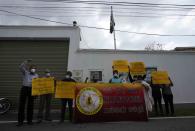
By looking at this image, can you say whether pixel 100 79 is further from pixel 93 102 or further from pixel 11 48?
pixel 93 102

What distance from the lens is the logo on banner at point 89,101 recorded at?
12500mm

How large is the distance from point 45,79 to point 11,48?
21.7 ft

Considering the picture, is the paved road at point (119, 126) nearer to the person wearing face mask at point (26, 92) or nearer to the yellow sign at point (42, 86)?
the person wearing face mask at point (26, 92)

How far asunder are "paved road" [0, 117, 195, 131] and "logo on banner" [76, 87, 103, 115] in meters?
0.63

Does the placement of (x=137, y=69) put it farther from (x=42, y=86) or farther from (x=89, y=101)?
(x=42, y=86)

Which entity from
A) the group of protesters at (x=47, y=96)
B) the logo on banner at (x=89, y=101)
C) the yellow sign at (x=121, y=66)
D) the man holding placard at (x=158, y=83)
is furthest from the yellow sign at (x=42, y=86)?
the yellow sign at (x=121, y=66)

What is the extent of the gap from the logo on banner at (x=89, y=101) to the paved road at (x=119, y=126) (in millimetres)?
628

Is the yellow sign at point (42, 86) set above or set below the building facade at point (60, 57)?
below

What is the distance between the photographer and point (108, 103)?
12672 millimetres

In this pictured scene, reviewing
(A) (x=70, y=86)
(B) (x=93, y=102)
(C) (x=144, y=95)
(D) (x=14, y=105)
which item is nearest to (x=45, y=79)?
(A) (x=70, y=86)

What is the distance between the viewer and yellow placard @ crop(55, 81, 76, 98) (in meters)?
13.5

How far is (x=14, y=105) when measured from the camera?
Result: 748 inches

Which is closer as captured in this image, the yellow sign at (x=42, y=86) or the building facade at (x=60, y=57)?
the yellow sign at (x=42, y=86)

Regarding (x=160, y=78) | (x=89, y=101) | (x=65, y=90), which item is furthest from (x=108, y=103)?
(x=160, y=78)
